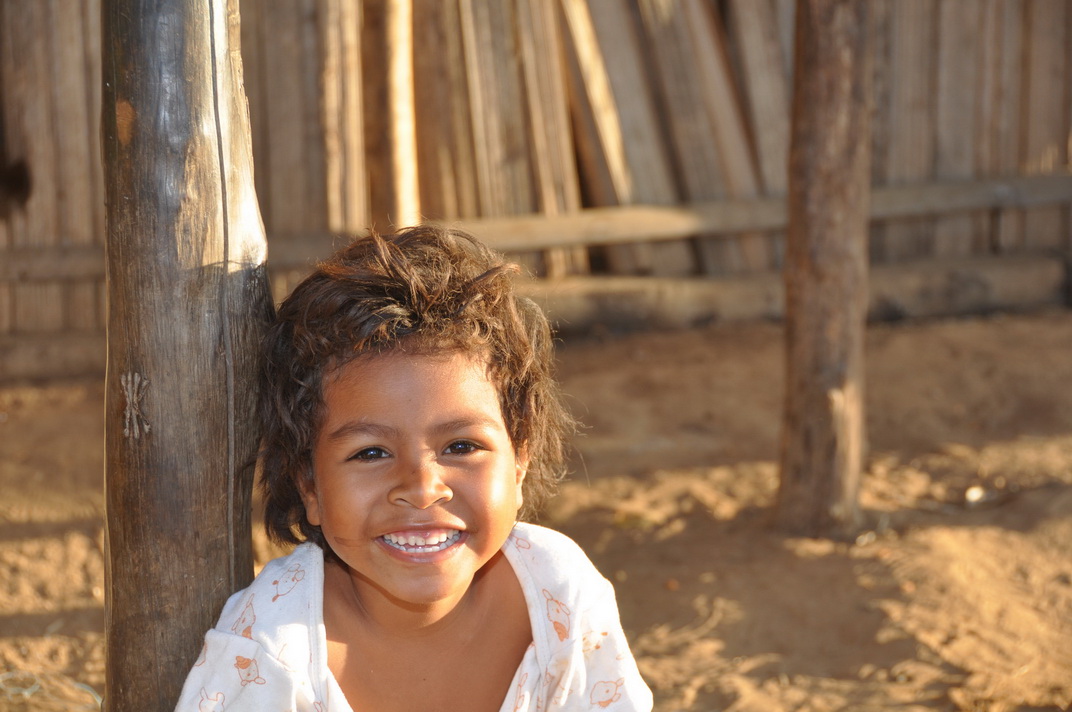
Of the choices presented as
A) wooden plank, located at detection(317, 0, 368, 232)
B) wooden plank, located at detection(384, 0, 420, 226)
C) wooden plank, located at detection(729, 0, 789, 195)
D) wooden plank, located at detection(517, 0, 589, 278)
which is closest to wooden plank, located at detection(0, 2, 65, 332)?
wooden plank, located at detection(317, 0, 368, 232)

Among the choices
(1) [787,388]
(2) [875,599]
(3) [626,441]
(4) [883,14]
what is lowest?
(2) [875,599]

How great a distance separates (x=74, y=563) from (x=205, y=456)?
6.60 ft

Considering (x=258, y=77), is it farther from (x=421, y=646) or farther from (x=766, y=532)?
(x=421, y=646)

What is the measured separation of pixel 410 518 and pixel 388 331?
0.98 feet

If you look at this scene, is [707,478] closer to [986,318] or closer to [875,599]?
[875,599]

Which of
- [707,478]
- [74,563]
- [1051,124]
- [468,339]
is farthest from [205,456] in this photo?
[1051,124]

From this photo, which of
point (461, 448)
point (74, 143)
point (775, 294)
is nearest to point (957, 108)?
point (775, 294)

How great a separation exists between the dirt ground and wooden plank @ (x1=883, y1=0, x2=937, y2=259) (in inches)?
34.6

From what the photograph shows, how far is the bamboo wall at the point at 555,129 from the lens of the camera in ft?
15.8

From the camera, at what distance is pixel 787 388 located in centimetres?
376

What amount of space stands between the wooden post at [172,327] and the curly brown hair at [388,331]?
71 millimetres

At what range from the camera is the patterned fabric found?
1647 millimetres

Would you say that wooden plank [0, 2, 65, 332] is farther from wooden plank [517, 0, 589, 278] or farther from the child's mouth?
the child's mouth

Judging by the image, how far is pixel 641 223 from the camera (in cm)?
567
